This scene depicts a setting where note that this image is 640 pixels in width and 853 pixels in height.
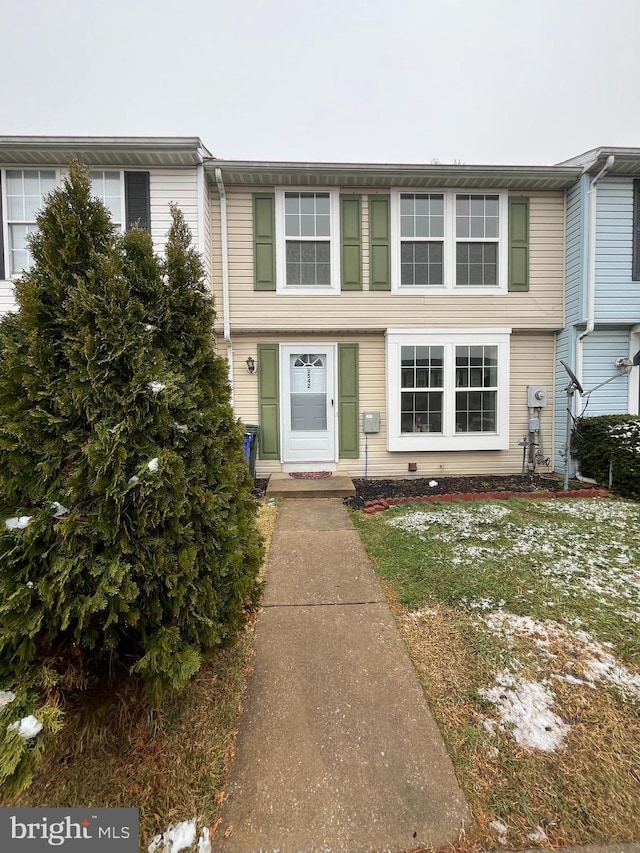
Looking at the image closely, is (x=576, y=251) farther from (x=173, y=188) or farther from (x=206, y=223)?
(x=173, y=188)

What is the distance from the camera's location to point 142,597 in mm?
1526

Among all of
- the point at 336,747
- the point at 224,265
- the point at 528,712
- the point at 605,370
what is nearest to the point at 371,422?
the point at 224,265

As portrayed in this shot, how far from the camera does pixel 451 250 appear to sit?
6.24 m

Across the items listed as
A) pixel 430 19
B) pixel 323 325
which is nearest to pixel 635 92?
pixel 430 19

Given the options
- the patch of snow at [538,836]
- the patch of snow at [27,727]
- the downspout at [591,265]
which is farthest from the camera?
the downspout at [591,265]

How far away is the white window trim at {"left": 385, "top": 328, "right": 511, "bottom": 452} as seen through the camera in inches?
247

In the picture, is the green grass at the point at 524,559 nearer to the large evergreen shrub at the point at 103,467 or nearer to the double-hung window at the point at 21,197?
the large evergreen shrub at the point at 103,467

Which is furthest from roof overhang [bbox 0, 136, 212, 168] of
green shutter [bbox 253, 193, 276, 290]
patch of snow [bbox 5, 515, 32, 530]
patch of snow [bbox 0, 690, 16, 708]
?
patch of snow [bbox 0, 690, 16, 708]

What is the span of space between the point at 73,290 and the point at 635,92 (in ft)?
68.2

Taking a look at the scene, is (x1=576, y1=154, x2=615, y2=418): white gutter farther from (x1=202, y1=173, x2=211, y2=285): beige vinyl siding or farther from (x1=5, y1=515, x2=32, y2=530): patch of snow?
(x1=5, y1=515, x2=32, y2=530): patch of snow

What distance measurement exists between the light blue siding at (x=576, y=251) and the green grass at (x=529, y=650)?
12.0 feet

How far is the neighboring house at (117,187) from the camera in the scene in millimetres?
5465

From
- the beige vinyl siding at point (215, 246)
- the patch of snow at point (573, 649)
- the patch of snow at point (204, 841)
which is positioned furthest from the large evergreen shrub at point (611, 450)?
the patch of snow at point (204, 841)

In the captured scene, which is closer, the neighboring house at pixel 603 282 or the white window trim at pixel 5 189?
the white window trim at pixel 5 189
